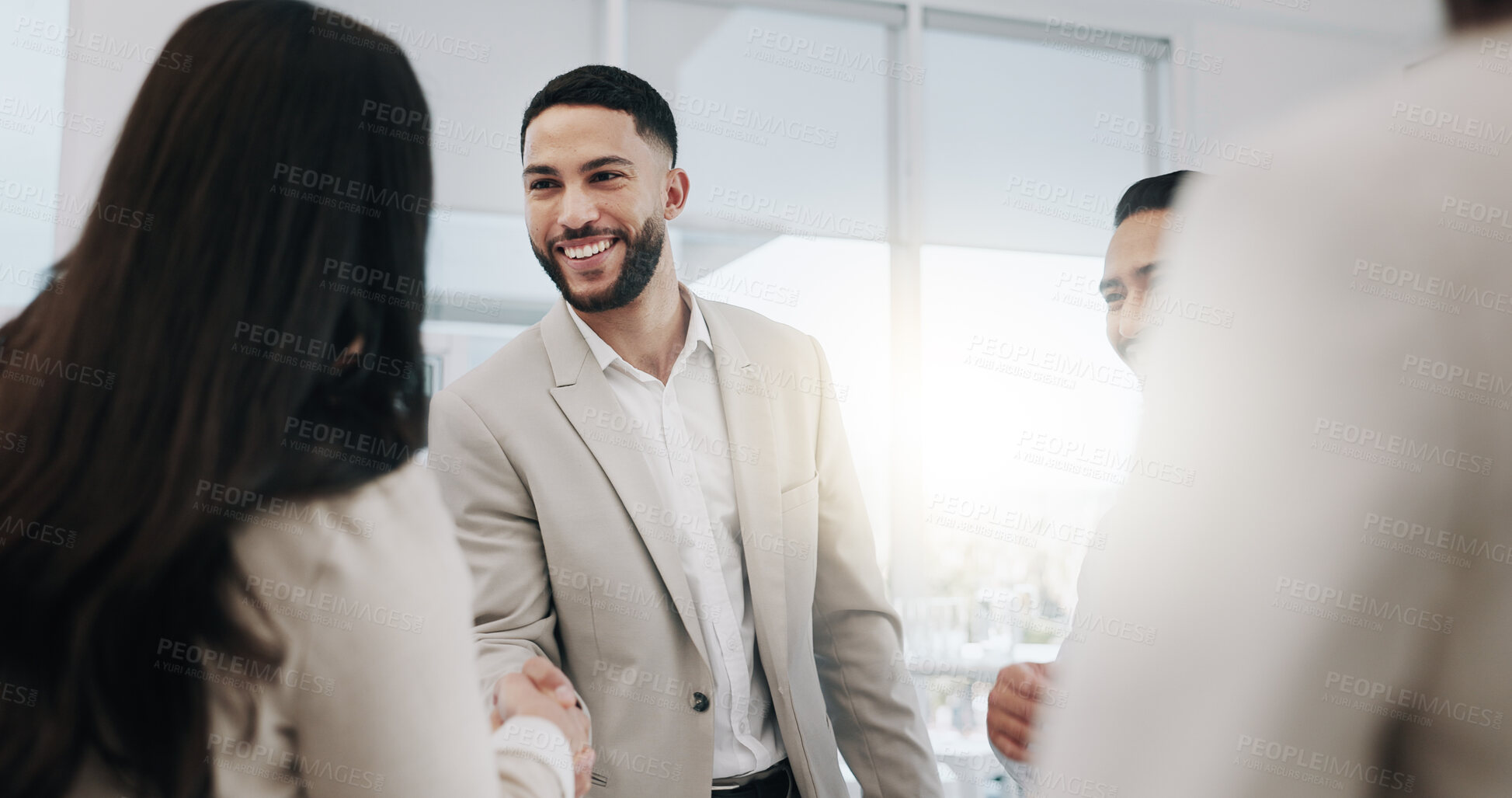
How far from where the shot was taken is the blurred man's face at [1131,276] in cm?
192

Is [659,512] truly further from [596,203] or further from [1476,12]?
[1476,12]

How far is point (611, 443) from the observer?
1.80 meters

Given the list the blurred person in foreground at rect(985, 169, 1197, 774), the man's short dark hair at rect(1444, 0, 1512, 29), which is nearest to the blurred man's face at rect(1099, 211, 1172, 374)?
the blurred person in foreground at rect(985, 169, 1197, 774)

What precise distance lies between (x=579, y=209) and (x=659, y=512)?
697 mm

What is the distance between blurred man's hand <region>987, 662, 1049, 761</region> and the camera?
151 centimetres

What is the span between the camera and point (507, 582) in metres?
1.68

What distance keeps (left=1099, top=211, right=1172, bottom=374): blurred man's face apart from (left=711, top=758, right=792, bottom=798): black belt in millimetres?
1087

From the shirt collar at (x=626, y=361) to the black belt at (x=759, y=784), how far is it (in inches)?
32.7

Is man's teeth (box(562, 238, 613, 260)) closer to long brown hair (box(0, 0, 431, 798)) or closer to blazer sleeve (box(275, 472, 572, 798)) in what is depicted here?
long brown hair (box(0, 0, 431, 798))

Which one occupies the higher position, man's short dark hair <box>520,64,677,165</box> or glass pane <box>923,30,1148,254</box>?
glass pane <box>923,30,1148,254</box>

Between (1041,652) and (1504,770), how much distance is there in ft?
10.5

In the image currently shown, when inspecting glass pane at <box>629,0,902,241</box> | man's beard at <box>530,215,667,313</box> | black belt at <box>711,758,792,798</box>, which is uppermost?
glass pane at <box>629,0,902,241</box>

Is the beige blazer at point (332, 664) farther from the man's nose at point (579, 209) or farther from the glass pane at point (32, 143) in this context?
the glass pane at point (32, 143)

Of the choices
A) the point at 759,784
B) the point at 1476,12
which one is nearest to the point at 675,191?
the point at 759,784
